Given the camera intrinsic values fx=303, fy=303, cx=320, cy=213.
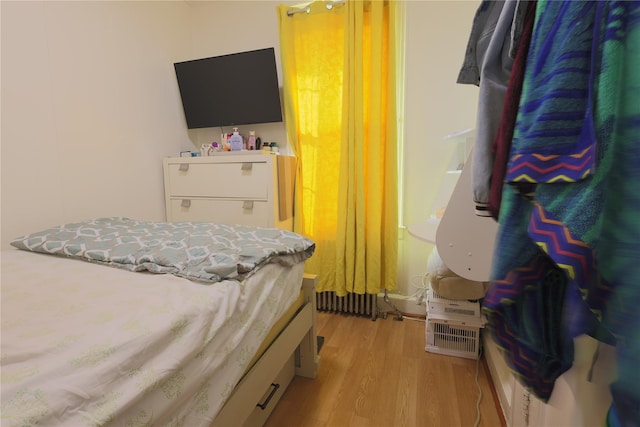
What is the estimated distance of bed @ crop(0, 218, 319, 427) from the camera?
0.53m

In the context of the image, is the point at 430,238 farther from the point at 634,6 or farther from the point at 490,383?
the point at 634,6

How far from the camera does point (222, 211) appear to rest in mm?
2201

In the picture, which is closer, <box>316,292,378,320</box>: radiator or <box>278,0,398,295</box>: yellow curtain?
<box>278,0,398,295</box>: yellow curtain

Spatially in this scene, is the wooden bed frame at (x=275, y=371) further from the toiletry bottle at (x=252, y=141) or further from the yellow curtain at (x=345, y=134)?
the toiletry bottle at (x=252, y=141)

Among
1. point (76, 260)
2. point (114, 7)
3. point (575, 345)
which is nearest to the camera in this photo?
point (575, 345)

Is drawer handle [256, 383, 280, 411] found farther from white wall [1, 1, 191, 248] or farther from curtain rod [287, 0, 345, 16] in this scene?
curtain rod [287, 0, 345, 16]

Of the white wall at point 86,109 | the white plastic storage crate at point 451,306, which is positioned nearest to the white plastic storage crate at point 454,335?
the white plastic storage crate at point 451,306

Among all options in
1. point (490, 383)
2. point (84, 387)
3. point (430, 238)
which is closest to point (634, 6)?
point (84, 387)

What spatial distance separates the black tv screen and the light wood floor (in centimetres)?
171

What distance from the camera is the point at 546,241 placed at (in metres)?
0.36

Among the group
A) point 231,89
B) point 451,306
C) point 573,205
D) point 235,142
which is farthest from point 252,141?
point 573,205

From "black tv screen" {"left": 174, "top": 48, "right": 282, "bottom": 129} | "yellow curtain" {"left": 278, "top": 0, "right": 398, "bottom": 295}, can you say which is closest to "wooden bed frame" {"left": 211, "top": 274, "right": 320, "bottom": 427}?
"yellow curtain" {"left": 278, "top": 0, "right": 398, "bottom": 295}

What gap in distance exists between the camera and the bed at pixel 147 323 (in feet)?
1.74

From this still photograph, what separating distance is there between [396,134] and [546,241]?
5.84 ft
